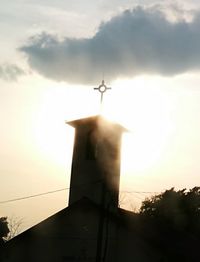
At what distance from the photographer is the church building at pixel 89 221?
2938 centimetres

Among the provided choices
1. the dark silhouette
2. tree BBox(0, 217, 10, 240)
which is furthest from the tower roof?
tree BBox(0, 217, 10, 240)

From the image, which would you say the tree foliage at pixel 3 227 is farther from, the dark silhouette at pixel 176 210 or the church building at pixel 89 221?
the church building at pixel 89 221

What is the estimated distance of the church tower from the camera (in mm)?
30922

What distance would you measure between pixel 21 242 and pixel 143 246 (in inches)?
241

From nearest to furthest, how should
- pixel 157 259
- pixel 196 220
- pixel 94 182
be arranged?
1. pixel 157 259
2. pixel 94 182
3. pixel 196 220

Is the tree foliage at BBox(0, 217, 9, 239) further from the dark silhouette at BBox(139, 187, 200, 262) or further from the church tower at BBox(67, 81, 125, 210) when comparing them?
the church tower at BBox(67, 81, 125, 210)

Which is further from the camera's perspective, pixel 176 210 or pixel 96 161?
pixel 176 210

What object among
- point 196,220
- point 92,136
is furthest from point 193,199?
point 92,136

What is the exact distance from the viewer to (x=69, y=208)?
99.0ft

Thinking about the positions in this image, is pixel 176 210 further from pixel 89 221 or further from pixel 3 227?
pixel 89 221

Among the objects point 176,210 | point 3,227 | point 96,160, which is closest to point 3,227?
point 3,227

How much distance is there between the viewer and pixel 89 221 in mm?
30234

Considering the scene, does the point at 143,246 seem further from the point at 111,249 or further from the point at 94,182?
the point at 94,182

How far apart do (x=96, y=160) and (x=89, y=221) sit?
3056 mm
